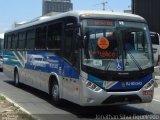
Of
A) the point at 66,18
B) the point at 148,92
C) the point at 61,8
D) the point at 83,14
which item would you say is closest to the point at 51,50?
the point at 66,18

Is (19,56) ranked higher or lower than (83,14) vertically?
lower

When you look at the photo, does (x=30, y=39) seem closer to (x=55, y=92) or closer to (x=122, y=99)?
(x=55, y=92)

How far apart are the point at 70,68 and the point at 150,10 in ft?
124

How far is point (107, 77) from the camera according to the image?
39.2ft

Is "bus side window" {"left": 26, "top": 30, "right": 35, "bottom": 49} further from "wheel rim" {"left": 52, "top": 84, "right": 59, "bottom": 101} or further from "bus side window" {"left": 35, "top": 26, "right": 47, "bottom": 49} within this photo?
"wheel rim" {"left": 52, "top": 84, "right": 59, "bottom": 101}

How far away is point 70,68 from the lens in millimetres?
12812

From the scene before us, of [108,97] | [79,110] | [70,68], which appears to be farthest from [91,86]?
[79,110]

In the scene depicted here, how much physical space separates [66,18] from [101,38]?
1.80 m

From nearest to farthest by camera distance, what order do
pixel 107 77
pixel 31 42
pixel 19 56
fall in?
pixel 107 77 < pixel 31 42 < pixel 19 56

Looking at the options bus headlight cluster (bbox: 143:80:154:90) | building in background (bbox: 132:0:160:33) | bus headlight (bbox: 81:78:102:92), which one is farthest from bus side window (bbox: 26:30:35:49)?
building in background (bbox: 132:0:160:33)

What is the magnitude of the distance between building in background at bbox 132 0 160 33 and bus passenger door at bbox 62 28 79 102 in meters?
35.6

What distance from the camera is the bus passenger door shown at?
41.1 feet

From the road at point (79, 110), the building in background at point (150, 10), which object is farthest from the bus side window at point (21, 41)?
the building in background at point (150, 10)

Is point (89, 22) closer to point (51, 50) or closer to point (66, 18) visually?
point (66, 18)
